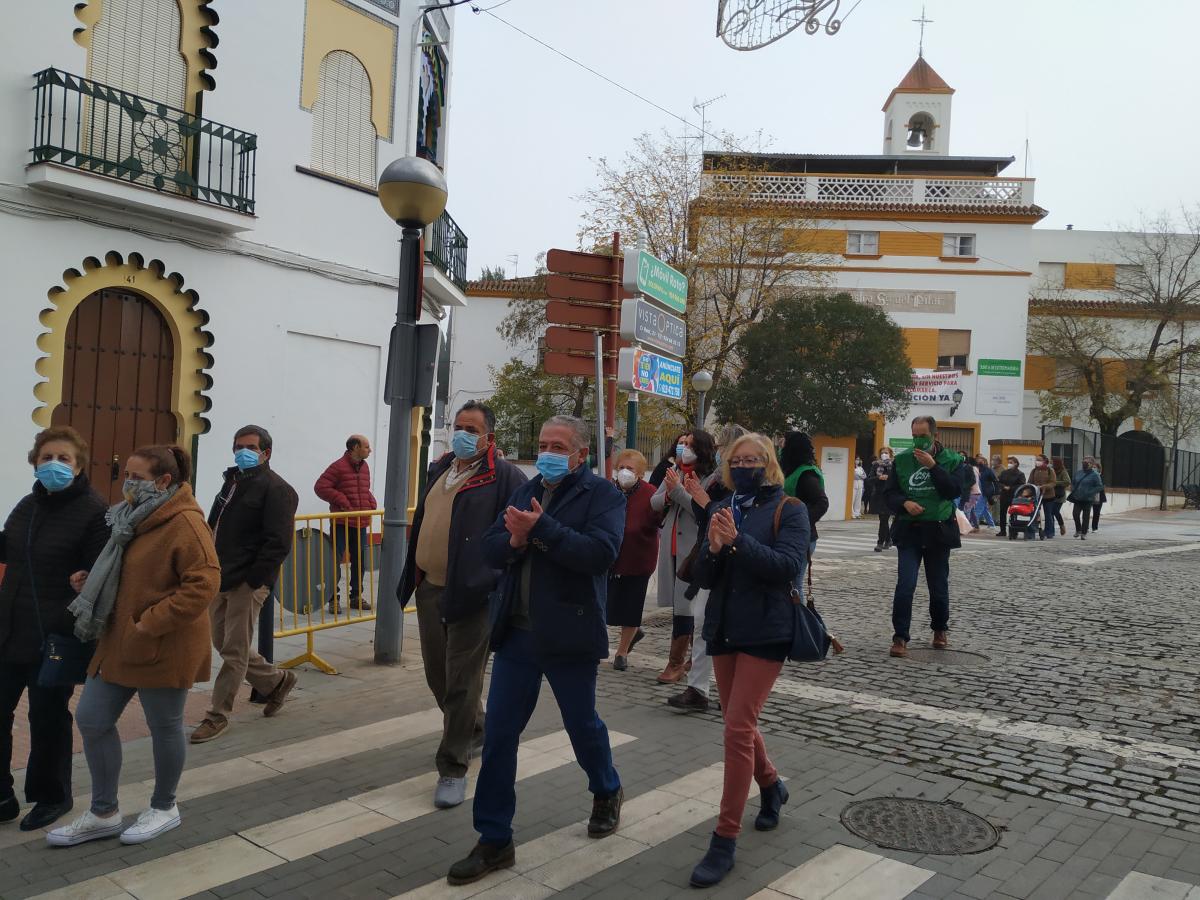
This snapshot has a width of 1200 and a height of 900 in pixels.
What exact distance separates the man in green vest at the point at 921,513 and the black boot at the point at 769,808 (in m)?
4.04

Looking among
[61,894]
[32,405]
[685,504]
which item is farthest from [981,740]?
[32,405]

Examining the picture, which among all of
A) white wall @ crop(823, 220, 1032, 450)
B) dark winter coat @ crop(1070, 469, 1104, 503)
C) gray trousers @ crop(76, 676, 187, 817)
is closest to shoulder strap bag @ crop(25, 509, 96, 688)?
gray trousers @ crop(76, 676, 187, 817)

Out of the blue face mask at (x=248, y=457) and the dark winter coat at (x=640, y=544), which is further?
the dark winter coat at (x=640, y=544)

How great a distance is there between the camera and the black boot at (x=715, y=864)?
3979 millimetres

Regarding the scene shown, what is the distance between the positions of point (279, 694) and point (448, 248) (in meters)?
11.3

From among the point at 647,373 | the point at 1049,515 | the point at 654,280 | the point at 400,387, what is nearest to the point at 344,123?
the point at 654,280

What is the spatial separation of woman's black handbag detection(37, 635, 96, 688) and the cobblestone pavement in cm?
71

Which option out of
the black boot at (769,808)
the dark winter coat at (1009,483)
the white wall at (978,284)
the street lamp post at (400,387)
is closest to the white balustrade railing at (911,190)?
the white wall at (978,284)

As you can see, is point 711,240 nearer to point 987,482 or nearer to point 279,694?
point 987,482

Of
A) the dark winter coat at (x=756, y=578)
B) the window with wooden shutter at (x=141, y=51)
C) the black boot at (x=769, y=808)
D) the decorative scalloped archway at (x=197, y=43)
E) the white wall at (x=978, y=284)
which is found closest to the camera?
the dark winter coat at (x=756, y=578)

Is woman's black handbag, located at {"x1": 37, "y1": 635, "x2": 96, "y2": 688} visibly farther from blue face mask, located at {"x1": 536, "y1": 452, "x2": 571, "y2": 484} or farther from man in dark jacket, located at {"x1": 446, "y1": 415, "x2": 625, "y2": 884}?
blue face mask, located at {"x1": 536, "y1": 452, "x2": 571, "y2": 484}

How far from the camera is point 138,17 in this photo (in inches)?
444

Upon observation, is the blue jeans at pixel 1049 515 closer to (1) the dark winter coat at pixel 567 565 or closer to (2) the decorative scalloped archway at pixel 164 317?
(2) the decorative scalloped archway at pixel 164 317

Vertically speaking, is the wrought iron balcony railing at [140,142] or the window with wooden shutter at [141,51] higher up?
the window with wooden shutter at [141,51]
